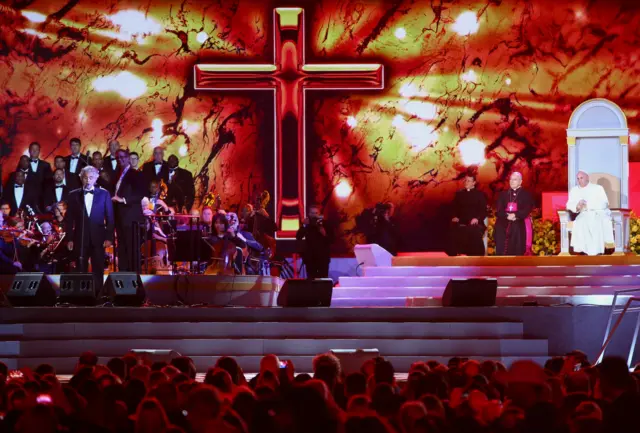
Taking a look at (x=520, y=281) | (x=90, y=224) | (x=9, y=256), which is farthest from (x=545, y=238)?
(x=9, y=256)

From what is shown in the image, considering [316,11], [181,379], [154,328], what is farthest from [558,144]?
[181,379]

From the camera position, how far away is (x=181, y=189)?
18.1 metres

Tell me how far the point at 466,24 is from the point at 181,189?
A: 569cm

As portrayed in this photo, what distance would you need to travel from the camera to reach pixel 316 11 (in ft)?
60.9

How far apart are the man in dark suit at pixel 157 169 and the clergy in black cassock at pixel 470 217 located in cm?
489

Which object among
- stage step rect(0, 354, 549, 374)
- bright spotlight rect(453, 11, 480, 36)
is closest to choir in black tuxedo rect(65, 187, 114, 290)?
stage step rect(0, 354, 549, 374)

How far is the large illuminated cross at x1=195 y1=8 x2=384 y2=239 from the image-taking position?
17016 millimetres

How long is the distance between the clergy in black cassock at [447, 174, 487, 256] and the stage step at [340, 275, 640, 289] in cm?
202

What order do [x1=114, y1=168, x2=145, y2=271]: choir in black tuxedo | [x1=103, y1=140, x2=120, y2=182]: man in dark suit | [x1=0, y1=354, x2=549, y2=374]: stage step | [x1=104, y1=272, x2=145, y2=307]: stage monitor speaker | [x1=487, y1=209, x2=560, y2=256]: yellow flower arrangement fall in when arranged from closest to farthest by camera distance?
1. [x1=0, y1=354, x2=549, y2=374]: stage step
2. [x1=104, y1=272, x2=145, y2=307]: stage monitor speaker
3. [x1=114, y1=168, x2=145, y2=271]: choir in black tuxedo
4. [x1=487, y1=209, x2=560, y2=256]: yellow flower arrangement
5. [x1=103, y1=140, x2=120, y2=182]: man in dark suit

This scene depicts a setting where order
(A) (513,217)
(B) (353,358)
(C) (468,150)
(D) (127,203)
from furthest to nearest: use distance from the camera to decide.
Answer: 1. (C) (468,150)
2. (D) (127,203)
3. (A) (513,217)
4. (B) (353,358)

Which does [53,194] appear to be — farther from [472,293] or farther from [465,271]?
[472,293]

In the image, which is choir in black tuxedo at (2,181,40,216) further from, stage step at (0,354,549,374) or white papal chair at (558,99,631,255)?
white papal chair at (558,99,631,255)

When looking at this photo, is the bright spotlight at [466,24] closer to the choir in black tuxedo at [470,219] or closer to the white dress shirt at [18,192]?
the choir in black tuxedo at [470,219]

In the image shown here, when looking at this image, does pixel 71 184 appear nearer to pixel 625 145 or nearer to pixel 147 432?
pixel 625 145
